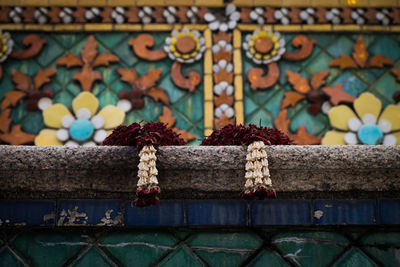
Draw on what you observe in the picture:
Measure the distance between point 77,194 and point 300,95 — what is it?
1802mm

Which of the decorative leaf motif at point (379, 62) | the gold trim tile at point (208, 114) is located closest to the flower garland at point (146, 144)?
the gold trim tile at point (208, 114)

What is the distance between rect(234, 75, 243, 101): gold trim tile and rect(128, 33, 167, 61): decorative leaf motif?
500 mm

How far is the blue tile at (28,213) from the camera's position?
1.44 m

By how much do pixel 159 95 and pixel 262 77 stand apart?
2.22ft

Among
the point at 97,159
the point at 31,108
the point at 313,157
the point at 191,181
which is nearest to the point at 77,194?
the point at 97,159

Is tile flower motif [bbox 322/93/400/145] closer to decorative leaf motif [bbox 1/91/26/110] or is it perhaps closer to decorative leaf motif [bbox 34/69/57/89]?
decorative leaf motif [bbox 34/69/57/89]

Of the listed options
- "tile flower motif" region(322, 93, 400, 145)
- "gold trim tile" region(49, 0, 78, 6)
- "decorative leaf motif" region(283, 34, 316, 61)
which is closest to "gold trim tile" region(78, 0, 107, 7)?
"gold trim tile" region(49, 0, 78, 6)

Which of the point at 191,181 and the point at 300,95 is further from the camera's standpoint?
the point at 300,95

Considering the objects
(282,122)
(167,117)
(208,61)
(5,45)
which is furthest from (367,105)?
(5,45)

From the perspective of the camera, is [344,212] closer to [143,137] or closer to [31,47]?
[143,137]

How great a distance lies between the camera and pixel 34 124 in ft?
9.19

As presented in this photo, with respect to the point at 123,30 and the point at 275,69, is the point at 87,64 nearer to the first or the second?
the point at 123,30

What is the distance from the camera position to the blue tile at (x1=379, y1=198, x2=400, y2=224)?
4.74 feet

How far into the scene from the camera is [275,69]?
2.88 m
